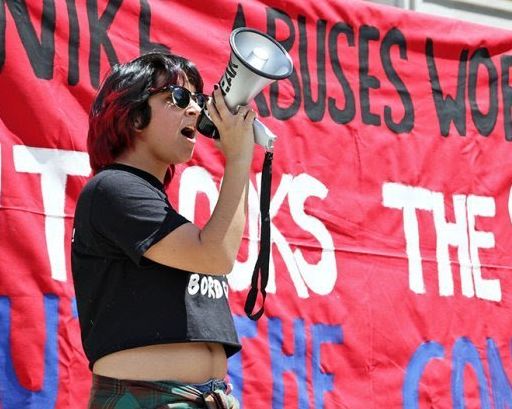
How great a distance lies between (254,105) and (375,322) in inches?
36.9

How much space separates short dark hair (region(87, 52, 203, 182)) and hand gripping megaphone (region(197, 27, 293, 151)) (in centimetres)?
14

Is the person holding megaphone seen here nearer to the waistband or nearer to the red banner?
the waistband

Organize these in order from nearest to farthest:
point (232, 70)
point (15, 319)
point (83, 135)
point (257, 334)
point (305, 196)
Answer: point (232, 70) < point (15, 319) < point (83, 135) < point (257, 334) < point (305, 196)

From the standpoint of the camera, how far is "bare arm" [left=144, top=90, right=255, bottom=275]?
2.11 metres

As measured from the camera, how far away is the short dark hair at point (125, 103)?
7.57ft

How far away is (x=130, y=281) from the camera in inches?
84.4

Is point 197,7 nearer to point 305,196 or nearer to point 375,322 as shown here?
point 305,196

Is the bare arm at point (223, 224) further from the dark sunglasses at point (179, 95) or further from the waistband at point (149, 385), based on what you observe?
the waistband at point (149, 385)

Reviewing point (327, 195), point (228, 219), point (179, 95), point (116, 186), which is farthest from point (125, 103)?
point (327, 195)

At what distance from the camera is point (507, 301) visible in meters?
4.52

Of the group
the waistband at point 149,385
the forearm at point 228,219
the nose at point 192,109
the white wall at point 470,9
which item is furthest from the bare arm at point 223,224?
the white wall at point 470,9

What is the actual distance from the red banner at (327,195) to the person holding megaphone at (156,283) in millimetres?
1172

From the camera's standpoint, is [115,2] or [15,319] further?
[115,2]

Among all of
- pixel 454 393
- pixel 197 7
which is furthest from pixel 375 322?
pixel 197 7
